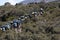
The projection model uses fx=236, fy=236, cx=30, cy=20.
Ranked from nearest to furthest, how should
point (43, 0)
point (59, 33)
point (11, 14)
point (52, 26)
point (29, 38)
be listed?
point (29, 38) < point (59, 33) < point (52, 26) < point (11, 14) < point (43, 0)

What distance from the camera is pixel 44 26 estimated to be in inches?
597

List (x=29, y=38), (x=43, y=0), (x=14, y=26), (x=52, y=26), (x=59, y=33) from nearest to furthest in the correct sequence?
(x=29, y=38) < (x=59, y=33) < (x=52, y=26) < (x=14, y=26) < (x=43, y=0)

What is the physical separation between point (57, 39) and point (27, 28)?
321 centimetres

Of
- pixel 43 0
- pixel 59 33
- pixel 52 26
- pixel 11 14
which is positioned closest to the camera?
pixel 59 33

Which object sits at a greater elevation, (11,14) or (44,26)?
(44,26)

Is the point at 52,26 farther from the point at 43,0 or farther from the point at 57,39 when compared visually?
the point at 43,0

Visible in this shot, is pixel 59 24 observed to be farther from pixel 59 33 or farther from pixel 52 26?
pixel 59 33

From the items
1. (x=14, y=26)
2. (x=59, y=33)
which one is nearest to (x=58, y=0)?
(x=14, y=26)

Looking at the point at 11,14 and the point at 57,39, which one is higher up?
the point at 57,39

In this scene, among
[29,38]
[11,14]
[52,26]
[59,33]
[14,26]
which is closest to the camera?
[29,38]

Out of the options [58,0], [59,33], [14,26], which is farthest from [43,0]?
[59,33]

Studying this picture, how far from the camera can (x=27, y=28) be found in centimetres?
1512

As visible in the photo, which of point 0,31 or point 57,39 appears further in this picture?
point 0,31

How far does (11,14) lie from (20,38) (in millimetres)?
14333
